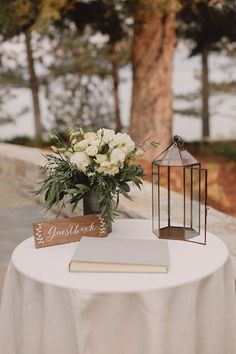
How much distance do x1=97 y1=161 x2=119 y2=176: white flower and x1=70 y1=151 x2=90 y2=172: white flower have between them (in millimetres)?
63

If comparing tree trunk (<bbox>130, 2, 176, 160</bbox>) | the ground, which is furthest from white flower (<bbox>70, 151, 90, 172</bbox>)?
tree trunk (<bbox>130, 2, 176, 160</bbox>)

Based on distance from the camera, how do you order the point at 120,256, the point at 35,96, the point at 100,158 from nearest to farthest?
1. the point at 120,256
2. the point at 100,158
3. the point at 35,96

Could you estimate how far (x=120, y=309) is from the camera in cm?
169

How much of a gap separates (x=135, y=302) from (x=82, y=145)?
2.50 ft

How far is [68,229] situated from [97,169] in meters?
0.31

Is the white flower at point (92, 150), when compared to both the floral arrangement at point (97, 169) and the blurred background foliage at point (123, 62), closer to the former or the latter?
the floral arrangement at point (97, 169)

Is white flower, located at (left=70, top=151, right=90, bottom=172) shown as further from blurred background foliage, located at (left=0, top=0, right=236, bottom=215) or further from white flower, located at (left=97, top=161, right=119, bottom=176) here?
blurred background foliage, located at (left=0, top=0, right=236, bottom=215)

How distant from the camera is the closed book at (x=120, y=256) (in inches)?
71.2

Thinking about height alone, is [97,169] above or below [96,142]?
below

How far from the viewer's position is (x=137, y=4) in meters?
7.06

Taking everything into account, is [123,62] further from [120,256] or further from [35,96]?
[120,256]

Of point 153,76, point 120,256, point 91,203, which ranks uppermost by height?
point 153,76

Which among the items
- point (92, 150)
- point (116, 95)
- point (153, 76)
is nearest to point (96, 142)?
point (92, 150)

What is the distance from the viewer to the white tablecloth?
170cm
